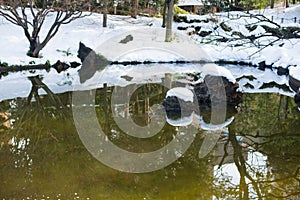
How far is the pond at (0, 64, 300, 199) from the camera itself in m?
3.79

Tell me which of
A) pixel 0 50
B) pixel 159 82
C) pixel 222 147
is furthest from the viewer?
pixel 0 50

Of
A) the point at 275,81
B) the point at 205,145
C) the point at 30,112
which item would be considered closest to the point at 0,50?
the point at 30,112

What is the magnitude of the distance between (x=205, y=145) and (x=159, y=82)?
591 centimetres

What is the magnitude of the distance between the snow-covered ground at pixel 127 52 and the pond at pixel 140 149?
1.94 meters

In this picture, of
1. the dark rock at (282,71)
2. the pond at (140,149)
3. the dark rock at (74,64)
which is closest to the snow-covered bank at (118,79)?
the dark rock at (282,71)

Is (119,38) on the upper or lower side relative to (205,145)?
upper

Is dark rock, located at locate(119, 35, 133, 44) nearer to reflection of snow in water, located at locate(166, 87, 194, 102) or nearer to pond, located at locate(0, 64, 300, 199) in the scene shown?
pond, located at locate(0, 64, 300, 199)

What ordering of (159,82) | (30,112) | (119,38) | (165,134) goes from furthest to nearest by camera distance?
1. (119,38)
2. (159,82)
3. (30,112)
4. (165,134)

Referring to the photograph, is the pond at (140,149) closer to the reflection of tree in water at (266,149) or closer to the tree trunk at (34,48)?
the reflection of tree in water at (266,149)

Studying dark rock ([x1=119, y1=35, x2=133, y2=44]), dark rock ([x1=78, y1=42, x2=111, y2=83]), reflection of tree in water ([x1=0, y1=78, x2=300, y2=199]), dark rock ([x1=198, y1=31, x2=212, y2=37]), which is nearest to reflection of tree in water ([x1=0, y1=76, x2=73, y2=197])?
reflection of tree in water ([x1=0, y1=78, x2=300, y2=199])

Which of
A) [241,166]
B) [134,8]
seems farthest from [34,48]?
[241,166]

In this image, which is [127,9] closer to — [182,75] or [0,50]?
[0,50]

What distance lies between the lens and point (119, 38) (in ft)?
56.3

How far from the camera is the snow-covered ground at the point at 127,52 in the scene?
36.6 ft
